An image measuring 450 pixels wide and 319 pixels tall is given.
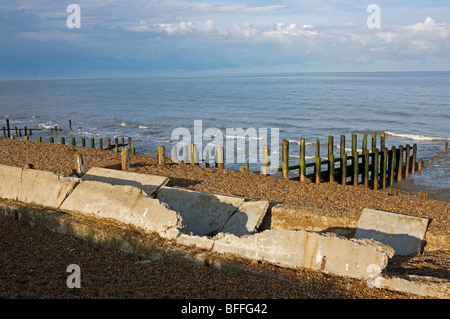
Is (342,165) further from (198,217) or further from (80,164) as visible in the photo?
(80,164)

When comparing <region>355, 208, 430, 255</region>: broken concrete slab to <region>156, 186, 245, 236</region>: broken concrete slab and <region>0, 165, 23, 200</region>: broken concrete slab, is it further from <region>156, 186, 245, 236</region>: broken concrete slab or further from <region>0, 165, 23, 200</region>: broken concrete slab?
<region>0, 165, 23, 200</region>: broken concrete slab

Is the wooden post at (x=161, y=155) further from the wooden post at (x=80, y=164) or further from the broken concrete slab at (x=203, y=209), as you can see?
the broken concrete slab at (x=203, y=209)

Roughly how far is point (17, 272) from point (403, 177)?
51.7 ft

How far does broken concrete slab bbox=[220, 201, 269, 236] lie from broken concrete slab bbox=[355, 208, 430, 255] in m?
1.68

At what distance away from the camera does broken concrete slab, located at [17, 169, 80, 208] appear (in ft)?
28.7

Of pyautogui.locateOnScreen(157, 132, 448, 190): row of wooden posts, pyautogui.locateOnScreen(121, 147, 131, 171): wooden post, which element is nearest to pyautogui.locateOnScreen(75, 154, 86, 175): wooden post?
pyautogui.locateOnScreen(121, 147, 131, 171): wooden post

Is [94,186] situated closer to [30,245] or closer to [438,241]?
[30,245]

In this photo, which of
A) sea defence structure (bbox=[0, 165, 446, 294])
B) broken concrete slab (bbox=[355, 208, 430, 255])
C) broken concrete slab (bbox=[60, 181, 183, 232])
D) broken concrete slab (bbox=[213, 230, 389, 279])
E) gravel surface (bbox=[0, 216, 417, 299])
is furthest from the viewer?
broken concrete slab (bbox=[60, 181, 183, 232])

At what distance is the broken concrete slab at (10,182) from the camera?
9375 millimetres

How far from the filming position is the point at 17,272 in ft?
20.9

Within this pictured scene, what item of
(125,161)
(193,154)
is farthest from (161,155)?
(125,161)

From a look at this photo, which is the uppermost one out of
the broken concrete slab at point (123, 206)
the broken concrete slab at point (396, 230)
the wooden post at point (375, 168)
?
the broken concrete slab at point (123, 206)

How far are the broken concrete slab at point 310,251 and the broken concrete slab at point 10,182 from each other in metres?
5.28

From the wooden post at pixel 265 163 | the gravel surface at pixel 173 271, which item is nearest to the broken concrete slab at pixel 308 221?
the gravel surface at pixel 173 271
